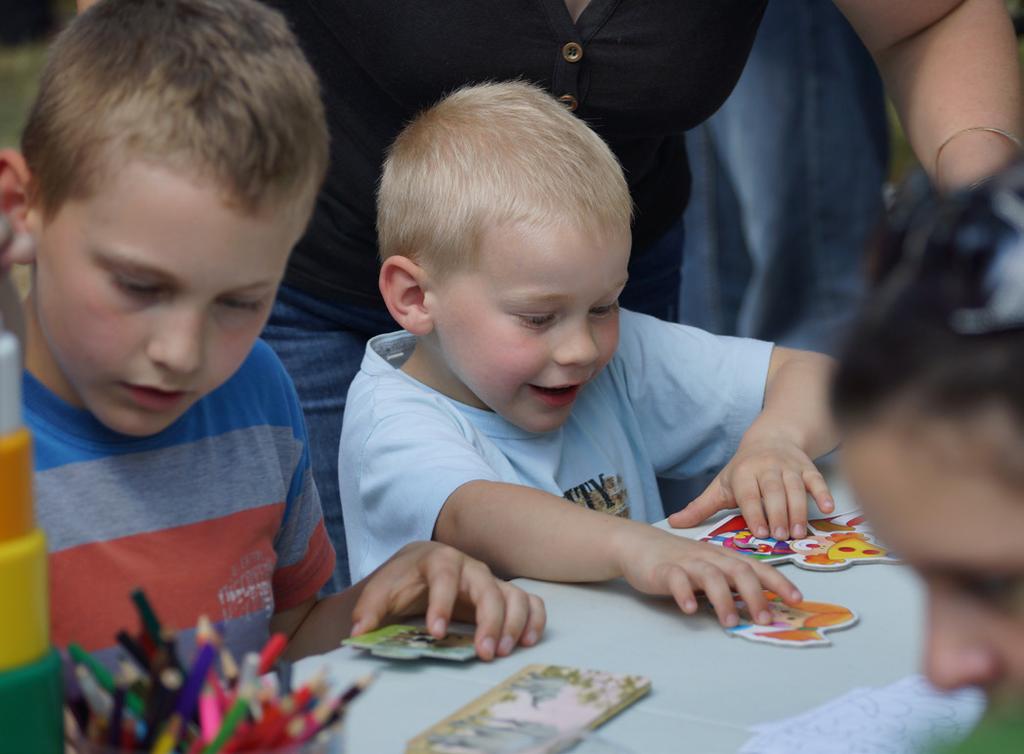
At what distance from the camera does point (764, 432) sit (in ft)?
5.23

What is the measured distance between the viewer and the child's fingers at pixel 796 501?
1.38 metres

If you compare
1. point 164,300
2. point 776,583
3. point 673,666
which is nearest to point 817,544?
point 776,583

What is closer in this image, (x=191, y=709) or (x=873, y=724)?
(x=191, y=709)

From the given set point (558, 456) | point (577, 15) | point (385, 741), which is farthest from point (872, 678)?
point (577, 15)

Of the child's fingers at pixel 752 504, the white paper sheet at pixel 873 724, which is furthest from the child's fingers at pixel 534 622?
the child's fingers at pixel 752 504

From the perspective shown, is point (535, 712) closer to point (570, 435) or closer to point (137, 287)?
point (137, 287)

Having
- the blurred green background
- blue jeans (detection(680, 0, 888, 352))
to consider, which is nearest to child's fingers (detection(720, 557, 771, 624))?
blue jeans (detection(680, 0, 888, 352))

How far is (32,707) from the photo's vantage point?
0.66 metres

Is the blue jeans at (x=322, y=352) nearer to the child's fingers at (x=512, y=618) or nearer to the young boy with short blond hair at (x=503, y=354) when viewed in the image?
the young boy with short blond hair at (x=503, y=354)

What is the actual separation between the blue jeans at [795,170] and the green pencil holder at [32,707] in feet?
9.41

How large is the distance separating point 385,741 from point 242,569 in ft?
1.02

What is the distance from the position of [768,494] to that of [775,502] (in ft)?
0.05

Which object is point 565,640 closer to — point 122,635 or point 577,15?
point 122,635

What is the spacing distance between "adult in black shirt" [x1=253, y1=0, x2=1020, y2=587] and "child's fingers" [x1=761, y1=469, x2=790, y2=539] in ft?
1.31
